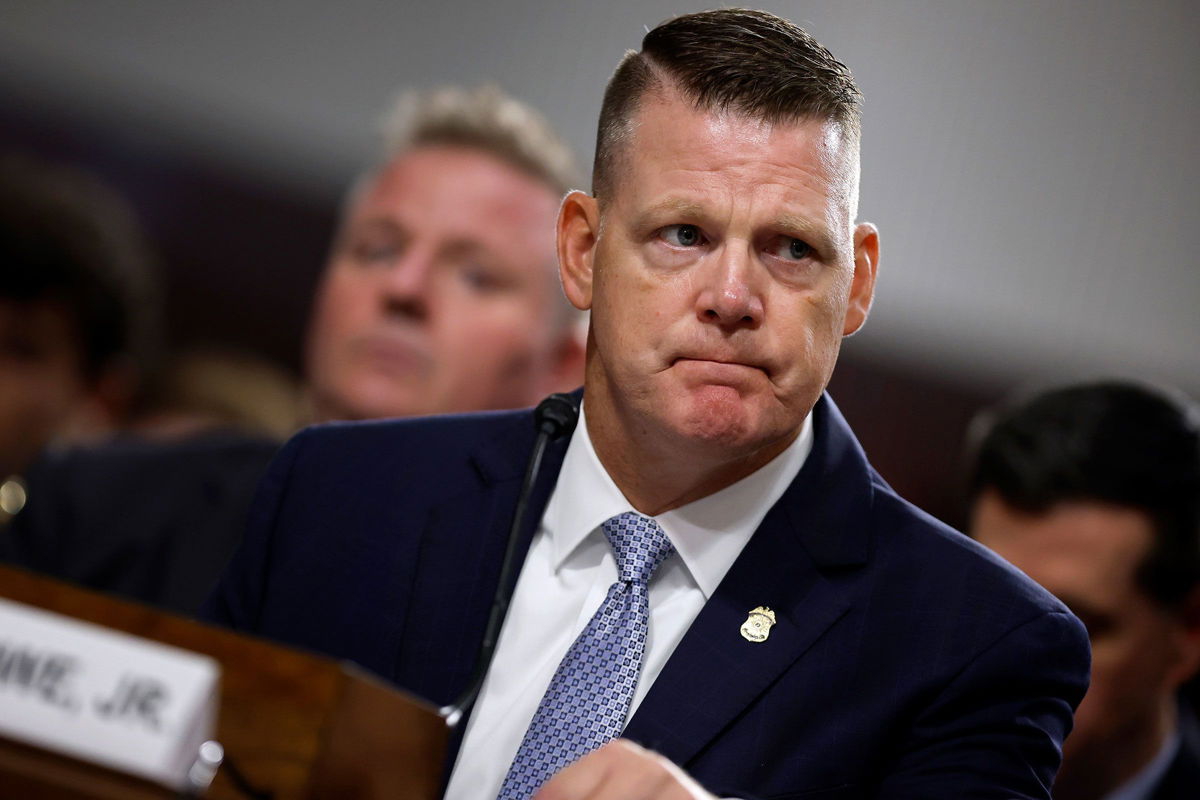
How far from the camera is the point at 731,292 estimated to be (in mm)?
1469

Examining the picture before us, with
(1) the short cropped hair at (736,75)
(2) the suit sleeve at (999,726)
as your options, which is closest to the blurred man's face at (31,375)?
(1) the short cropped hair at (736,75)

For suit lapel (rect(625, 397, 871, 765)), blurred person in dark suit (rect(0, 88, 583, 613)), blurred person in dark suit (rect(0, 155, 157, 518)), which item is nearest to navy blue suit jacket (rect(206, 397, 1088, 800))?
suit lapel (rect(625, 397, 871, 765))

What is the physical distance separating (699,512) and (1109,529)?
3.94 ft

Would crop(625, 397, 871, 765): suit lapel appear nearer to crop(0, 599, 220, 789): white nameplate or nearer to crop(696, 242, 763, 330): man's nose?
crop(696, 242, 763, 330): man's nose

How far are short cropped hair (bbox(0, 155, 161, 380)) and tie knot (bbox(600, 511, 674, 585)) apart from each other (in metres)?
1.88

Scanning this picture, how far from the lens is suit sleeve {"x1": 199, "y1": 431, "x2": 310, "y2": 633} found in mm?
1744

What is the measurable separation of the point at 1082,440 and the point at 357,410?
1417 millimetres

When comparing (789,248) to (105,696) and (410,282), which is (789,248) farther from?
(410,282)

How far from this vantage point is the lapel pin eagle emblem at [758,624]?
1534mm

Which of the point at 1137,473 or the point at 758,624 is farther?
the point at 1137,473

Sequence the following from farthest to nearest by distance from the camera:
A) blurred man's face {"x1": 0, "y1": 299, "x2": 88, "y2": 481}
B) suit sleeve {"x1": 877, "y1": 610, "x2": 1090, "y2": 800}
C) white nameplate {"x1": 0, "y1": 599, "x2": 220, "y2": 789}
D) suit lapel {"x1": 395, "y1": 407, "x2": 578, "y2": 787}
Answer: blurred man's face {"x1": 0, "y1": 299, "x2": 88, "y2": 481}
suit lapel {"x1": 395, "y1": 407, "x2": 578, "y2": 787}
suit sleeve {"x1": 877, "y1": 610, "x2": 1090, "y2": 800}
white nameplate {"x1": 0, "y1": 599, "x2": 220, "y2": 789}

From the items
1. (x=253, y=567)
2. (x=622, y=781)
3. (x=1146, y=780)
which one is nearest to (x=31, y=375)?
Result: (x=253, y=567)

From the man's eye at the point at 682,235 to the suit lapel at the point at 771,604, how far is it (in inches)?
12.9

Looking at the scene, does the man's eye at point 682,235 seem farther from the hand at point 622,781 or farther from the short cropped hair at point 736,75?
the hand at point 622,781
